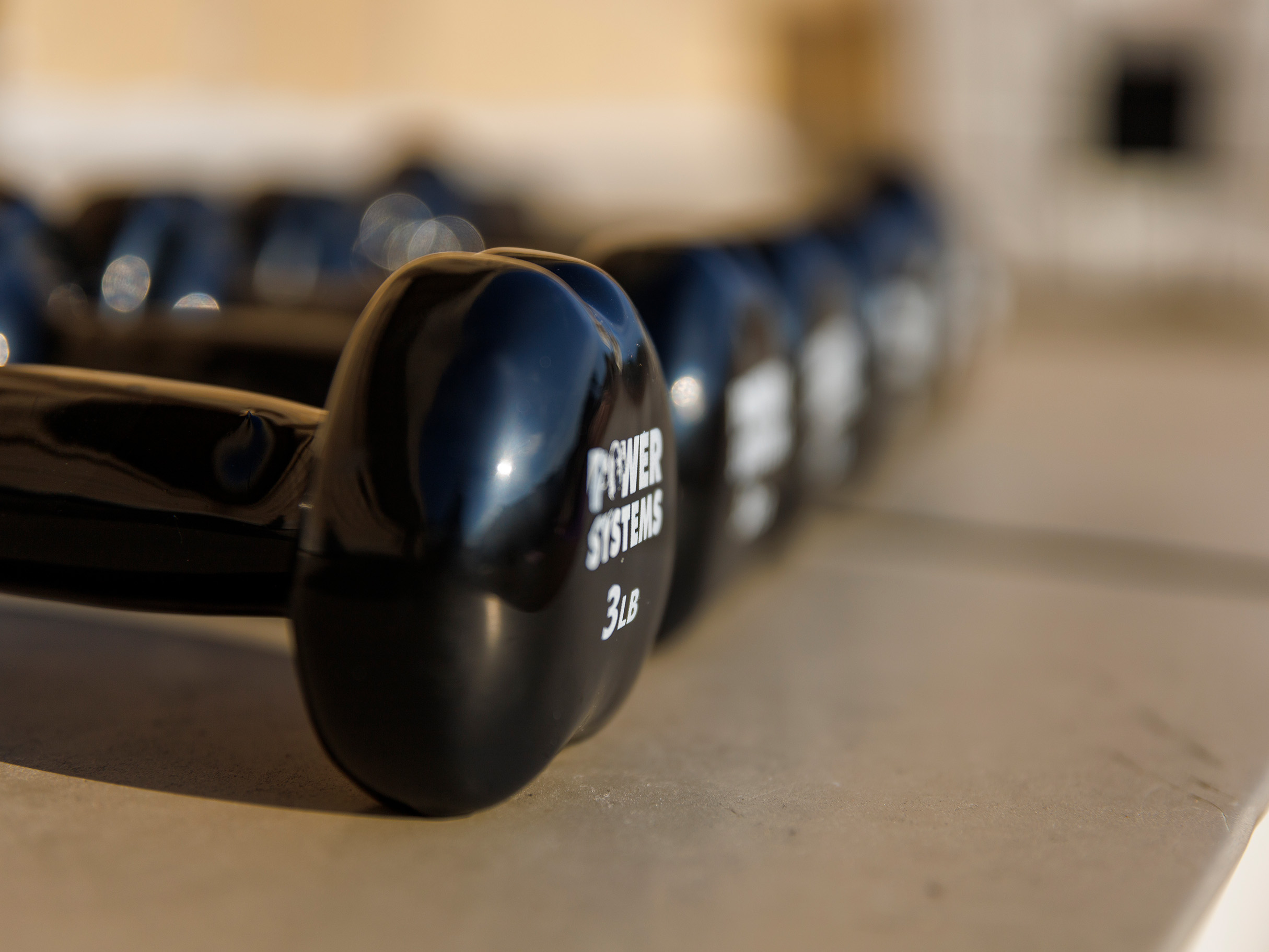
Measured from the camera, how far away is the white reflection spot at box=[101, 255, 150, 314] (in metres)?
1.30

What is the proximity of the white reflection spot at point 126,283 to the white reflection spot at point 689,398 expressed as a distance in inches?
27.0

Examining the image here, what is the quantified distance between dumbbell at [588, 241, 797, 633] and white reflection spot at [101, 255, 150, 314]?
0.57m

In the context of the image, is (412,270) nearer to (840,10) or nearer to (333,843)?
(333,843)

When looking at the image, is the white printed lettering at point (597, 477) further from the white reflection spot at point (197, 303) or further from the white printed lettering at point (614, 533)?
the white reflection spot at point (197, 303)

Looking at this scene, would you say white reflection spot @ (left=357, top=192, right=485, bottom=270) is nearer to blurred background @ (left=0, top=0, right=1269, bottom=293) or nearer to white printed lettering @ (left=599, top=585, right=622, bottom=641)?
blurred background @ (left=0, top=0, right=1269, bottom=293)

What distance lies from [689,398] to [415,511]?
0.33m

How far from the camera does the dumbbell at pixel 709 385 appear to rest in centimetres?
86

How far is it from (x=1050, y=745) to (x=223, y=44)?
471 centimetres

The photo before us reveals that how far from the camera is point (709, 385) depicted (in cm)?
87

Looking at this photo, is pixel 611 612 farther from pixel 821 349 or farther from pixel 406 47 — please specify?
pixel 406 47

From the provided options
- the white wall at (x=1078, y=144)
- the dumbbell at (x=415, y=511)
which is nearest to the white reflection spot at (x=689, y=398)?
the dumbbell at (x=415, y=511)

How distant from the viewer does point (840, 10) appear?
6.68 metres

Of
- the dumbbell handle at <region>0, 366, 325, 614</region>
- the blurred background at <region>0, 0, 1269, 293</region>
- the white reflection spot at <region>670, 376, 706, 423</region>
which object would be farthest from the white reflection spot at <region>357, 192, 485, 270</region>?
the dumbbell handle at <region>0, 366, 325, 614</region>

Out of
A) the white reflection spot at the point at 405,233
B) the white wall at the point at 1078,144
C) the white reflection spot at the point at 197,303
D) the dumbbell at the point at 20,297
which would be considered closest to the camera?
the dumbbell at the point at 20,297
